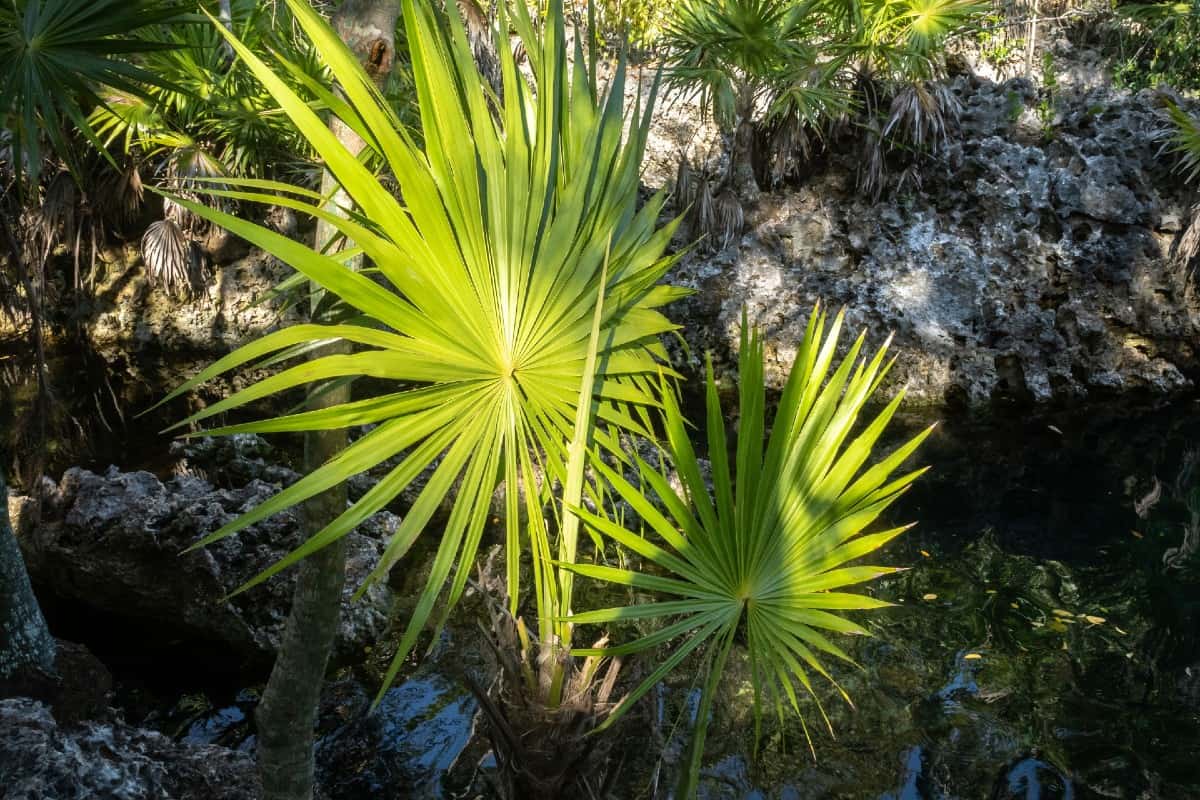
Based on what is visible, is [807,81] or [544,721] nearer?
[544,721]

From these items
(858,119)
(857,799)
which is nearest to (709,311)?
(858,119)

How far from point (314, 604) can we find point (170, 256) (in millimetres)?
7711

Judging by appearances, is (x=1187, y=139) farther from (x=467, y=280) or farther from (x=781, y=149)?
(x=467, y=280)

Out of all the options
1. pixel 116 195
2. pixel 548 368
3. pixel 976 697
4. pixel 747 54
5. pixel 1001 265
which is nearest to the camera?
pixel 548 368

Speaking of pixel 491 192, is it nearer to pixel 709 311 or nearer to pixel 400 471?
pixel 400 471

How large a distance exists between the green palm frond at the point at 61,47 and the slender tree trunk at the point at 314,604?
0.59 meters

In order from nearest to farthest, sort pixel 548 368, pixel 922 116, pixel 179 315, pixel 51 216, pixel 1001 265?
pixel 548 368 → pixel 51 216 → pixel 1001 265 → pixel 922 116 → pixel 179 315

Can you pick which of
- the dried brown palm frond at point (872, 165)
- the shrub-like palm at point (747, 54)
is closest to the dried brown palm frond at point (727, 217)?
the shrub-like palm at point (747, 54)

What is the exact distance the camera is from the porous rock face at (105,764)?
2287 millimetres

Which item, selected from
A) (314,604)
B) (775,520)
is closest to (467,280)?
(775,520)

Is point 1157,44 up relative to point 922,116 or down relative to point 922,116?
up

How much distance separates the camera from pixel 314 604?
2.13 m

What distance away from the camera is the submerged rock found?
377 cm

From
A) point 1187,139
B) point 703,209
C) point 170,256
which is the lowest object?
point 170,256
